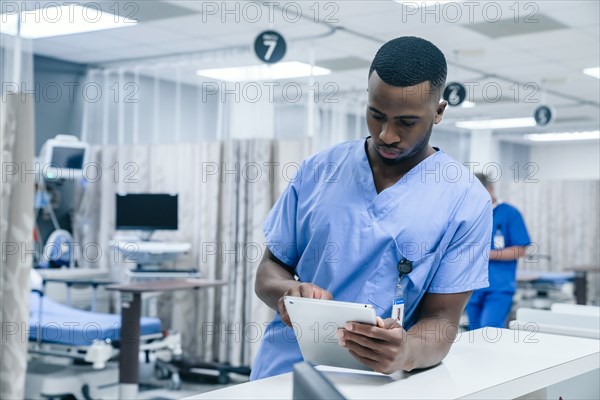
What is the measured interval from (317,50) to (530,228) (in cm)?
421

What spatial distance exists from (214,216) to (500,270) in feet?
7.89

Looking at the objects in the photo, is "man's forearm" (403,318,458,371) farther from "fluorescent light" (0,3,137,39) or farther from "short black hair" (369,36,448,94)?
"fluorescent light" (0,3,137,39)

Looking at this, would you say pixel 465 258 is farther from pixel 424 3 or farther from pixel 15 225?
pixel 424 3

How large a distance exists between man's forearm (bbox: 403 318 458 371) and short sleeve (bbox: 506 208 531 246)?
11.7ft

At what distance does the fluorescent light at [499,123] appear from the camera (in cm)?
1218

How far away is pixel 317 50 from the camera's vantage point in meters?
7.27

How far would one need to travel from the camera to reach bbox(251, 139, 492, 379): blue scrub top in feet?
5.04

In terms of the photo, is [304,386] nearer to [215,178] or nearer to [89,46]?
[215,178]

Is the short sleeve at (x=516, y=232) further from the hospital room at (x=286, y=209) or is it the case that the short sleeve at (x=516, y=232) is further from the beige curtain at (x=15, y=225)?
the beige curtain at (x=15, y=225)

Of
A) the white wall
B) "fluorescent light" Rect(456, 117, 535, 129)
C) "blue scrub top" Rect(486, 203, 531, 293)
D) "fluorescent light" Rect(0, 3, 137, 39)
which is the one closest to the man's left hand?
"blue scrub top" Rect(486, 203, 531, 293)

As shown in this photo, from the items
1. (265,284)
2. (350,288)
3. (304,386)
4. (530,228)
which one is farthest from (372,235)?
(530,228)

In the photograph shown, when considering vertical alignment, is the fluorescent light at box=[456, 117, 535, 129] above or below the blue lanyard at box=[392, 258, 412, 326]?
above

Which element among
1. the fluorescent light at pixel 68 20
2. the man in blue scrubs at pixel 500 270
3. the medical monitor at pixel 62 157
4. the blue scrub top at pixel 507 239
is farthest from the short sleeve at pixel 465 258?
the medical monitor at pixel 62 157

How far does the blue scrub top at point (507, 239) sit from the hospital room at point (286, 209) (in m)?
0.01
